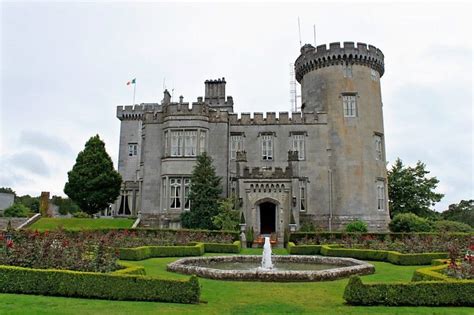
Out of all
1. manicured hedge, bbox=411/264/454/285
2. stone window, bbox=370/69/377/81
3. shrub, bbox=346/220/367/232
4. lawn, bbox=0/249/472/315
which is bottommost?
lawn, bbox=0/249/472/315

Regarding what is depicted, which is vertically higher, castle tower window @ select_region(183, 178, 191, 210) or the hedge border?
castle tower window @ select_region(183, 178, 191, 210)

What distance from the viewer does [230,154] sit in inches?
1383

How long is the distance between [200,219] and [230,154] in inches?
272

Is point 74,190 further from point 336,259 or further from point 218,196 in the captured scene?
point 336,259

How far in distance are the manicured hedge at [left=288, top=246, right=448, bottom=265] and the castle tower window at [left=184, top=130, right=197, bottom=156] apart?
44.0 feet

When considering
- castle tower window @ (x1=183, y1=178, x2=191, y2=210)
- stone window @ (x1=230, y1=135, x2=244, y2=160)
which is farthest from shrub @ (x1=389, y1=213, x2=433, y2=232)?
castle tower window @ (x1=183, y1=178, x2=191, y2=210)

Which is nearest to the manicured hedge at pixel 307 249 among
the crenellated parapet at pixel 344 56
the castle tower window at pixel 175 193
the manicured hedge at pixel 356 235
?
the manicured hedge at pixel 356 235

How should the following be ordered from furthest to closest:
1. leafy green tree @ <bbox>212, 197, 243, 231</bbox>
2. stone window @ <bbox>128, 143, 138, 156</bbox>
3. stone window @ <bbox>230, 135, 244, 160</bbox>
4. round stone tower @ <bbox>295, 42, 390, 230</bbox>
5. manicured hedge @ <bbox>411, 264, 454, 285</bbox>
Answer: stone window @ <bbox>128, 143, 138, 156</bbox> < stone window @ <bbox>230, 135, 244, 160</bbox> < round stone tower @ <bbox>295, 42, 390, 230</bbox> < leafy green tree @ <bbox>212, 197, 243, 231</bbox> < manicured hedge @ <bbox>411, 264, 454, 285</bbox>

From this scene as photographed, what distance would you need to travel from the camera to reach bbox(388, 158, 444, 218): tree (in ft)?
135

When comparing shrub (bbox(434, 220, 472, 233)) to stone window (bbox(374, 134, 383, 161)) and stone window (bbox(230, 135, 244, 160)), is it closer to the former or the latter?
stone window (bbox(374, 134, 383, 161))

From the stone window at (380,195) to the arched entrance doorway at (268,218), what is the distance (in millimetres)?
8699

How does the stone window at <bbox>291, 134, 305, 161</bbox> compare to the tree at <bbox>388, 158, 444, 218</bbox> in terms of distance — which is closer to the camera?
the stone window at <bbox>291, 134, 305, 161</bbox>

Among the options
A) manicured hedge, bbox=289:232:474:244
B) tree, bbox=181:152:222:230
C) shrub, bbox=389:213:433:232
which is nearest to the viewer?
manicured hedge, bbox=289:232:474:244

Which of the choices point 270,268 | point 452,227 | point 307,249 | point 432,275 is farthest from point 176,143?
point 432,275
